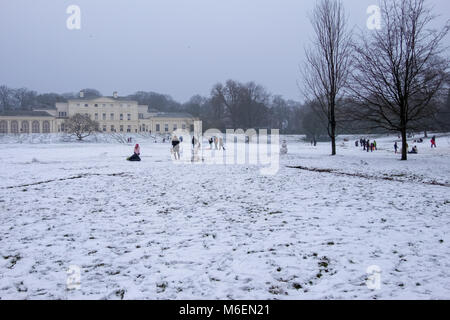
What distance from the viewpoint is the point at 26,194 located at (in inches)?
377

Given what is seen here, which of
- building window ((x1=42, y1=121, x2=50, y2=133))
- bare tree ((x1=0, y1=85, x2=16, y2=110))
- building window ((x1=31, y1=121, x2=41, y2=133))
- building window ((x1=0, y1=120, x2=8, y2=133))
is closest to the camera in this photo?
building window ((x1=0, y1=120, x2=8, y2=133))

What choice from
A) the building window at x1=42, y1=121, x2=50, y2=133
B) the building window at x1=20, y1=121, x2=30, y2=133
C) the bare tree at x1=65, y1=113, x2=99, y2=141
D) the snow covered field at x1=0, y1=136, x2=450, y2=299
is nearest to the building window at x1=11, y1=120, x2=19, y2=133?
the building window at x1=20, y1=121, x2=30, y2=133

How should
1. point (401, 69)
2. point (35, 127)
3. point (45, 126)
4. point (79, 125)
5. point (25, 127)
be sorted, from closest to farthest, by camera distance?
point (401, 69), point (79, 125), point (25, 127), point (35, 127), point (45, 126)

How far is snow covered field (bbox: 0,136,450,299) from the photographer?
3939 mm

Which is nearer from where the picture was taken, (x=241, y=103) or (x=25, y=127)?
(x=25, y=127)

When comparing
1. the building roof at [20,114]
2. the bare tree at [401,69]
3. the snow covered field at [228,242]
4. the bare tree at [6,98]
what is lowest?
the snow covered field at [228,242]

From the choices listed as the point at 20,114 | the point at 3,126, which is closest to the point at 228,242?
the point at 20,114

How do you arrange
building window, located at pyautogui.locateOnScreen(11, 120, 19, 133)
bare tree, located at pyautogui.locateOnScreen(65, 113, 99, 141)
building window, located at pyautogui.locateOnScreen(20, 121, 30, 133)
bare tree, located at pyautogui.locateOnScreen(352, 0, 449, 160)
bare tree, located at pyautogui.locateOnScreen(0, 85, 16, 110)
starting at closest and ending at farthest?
bare tree, located at pyautogui.locateOnScreen(352, 0, 449, 160) < bare tree, located at pyautogui.locateOnScreen(65, 113, 99, 141) < building window, located at pyautogui.locateOnScreen(11, 120, 19, 133) < building window, located at pyautogui.locateOnScreen(20, 121, 30, 133) < bare tree, located at pyautogui.locateOnScreen(0, 85, 16, 110)

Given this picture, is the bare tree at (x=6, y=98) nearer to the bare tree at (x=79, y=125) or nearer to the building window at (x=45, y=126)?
the building window at (x=45, y=126)

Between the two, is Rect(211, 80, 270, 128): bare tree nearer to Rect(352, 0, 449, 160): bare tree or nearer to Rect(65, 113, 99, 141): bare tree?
Rect(65, 113, 99, 141): bare tree

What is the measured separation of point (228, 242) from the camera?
17.9 ft

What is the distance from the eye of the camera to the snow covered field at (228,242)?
3939mm

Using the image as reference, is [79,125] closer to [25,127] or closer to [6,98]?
[25,127]

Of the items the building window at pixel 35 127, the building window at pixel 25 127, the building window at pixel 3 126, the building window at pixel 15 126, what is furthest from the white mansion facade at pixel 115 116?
the building window at pixel 3 126
